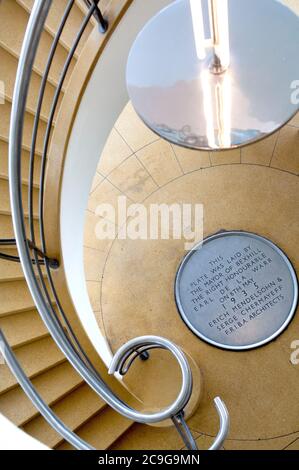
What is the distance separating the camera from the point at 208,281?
19.8ft

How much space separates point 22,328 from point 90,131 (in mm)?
1941

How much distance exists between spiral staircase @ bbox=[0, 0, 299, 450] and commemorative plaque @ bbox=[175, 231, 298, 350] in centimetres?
15

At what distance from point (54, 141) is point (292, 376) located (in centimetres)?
358

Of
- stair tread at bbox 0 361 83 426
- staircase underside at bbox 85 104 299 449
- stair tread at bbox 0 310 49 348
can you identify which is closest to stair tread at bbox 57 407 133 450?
staircase underside at bbox 85 104 299 449

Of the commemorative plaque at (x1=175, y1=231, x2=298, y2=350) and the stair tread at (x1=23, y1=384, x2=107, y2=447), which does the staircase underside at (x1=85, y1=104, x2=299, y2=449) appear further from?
the stair tread at (x1=23, y1=384, x2=107, y2=447)

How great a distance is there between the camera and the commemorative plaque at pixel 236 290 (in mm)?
5762

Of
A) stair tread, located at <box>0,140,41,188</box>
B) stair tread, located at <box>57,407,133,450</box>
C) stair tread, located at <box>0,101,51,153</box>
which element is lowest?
stair tread, located at <box>57,407,133,450</box>

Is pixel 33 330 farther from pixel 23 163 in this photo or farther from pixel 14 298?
pixel 23 163

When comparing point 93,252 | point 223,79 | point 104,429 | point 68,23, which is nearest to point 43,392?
point 104,429

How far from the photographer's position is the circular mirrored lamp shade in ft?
11.0

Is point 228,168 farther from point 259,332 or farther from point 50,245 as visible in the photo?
point 50,245

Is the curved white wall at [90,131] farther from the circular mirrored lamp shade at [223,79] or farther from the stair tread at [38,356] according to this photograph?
the circular mirrored lamp shade at [223,79]

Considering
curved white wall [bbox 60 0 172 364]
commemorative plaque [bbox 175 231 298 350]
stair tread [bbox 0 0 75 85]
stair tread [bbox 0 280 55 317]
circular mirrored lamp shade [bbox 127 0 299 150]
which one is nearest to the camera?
circular mirrored lamp shade [bbox 127 0 299 150]

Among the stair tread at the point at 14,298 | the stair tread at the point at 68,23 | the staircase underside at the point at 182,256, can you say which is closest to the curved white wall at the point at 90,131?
the stair tread at the point at 14,298
